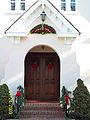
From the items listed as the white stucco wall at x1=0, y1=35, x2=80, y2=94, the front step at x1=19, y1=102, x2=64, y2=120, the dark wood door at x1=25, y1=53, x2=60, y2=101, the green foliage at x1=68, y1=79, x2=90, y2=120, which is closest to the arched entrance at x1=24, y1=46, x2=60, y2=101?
the dark wood door at x1=25, y1=53, x2=60, y2=101

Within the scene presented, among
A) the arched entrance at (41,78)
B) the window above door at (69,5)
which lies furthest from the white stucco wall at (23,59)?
the window above door at (69,5)

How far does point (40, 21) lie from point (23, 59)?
6.86ft

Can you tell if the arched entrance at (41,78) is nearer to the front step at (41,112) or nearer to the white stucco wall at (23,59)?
the front step at (41,112)

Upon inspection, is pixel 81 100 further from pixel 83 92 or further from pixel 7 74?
pixel 7 74

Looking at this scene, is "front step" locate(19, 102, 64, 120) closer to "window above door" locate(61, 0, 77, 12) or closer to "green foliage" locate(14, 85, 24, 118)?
"green foliage" locate(14, 85, 24, 118)

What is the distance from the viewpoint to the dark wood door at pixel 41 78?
19109 millimetres

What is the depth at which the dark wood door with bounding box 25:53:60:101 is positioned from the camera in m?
19.1

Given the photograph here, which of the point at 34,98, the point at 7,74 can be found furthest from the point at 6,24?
the point at 34,98

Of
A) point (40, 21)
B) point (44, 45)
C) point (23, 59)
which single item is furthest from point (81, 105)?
point (40, 21)

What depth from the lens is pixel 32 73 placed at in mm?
19156

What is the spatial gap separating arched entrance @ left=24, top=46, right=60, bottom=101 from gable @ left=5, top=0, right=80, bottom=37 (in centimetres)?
225

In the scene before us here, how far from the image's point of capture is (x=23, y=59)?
17.2m

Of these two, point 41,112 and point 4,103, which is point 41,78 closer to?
point 41,112

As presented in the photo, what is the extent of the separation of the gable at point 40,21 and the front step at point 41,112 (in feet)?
11.8
